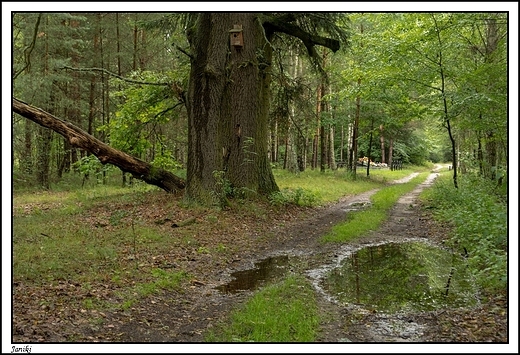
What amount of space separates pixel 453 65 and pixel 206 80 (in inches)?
358

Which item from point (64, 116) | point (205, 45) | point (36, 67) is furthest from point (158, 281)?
point (64, 116)

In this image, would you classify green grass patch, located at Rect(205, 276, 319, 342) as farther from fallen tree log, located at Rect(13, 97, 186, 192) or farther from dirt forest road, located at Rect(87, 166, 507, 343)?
fallen tree log, located at Rect(13, 97, 186, 192)

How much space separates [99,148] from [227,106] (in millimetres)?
3845

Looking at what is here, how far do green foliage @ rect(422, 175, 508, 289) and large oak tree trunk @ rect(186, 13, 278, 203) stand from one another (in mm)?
5565

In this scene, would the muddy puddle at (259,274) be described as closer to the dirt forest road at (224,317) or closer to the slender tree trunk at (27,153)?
the dirt forest road at (224,317)

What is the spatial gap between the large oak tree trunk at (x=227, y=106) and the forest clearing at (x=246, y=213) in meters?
0.04

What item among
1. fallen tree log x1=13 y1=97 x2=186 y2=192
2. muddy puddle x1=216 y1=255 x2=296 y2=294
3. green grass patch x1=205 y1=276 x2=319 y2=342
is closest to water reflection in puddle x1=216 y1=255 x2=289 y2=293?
muddy puddle x1=216 y1=255 x2=296 y2=294

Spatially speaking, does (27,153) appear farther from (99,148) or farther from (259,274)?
(259,274)

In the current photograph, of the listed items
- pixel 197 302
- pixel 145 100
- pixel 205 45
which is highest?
pixel 205 45

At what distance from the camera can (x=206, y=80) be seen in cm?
1202

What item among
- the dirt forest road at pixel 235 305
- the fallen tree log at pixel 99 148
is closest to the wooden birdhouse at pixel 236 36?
the fallen tree log at pixel 99 148

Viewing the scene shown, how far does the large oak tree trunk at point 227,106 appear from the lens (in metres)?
12.0

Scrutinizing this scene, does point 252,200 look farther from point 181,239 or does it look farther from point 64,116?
point 64,116

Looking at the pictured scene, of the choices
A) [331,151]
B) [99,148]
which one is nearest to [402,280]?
[99,148]
